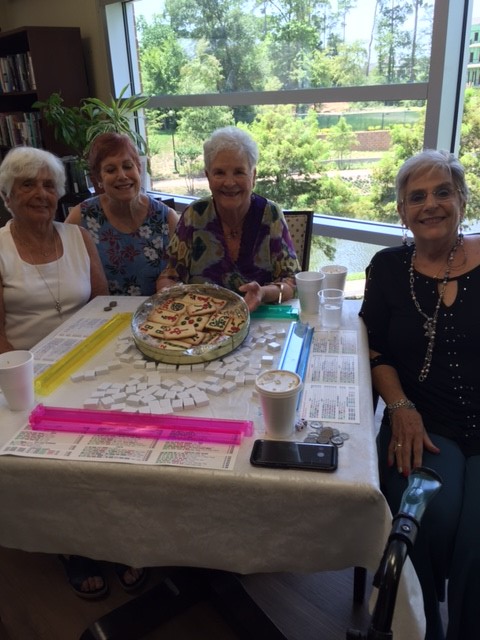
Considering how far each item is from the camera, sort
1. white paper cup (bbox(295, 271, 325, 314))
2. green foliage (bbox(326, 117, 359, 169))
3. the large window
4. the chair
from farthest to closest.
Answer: green foliage (bbox(326, 117, 359, 169)) → the large window → the chair → white paper cup (bbox(295, 271, 325, 314))

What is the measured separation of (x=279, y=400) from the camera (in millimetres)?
959

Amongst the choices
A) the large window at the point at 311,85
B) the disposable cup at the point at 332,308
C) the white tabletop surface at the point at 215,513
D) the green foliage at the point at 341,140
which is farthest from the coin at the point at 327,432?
the green foliage at the point at 341,140

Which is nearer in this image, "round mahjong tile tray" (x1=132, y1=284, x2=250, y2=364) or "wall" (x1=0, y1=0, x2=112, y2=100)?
"round mahjong tile tray" (x1=132, y1=284, x2=250, y2=364)

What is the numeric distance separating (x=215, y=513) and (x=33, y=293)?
1.13 metres

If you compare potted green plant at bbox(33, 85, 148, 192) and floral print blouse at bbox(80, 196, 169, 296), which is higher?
potted green plant at bbox(33, 85, 148, 192)

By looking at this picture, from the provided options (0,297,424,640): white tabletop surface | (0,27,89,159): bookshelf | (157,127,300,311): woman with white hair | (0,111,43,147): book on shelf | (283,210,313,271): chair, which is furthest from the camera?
(0,111,43,147): book on shelf

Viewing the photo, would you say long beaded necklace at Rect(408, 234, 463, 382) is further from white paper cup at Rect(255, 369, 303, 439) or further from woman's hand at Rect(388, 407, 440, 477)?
white paper cup at Rect(255, 369, 303, 439)

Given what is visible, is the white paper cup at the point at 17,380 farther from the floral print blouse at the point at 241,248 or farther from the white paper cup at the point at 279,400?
the floral print blouse at the point at 241,248

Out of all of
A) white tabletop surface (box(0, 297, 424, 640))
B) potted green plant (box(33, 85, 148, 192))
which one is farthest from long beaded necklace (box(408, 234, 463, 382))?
potted green plant (box(33, 85, 148, 192))

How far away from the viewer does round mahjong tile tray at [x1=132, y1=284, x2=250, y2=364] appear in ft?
4.28

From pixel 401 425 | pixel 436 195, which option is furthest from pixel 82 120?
pixel 401 425

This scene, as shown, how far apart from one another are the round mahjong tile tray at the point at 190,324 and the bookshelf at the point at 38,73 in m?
2.75

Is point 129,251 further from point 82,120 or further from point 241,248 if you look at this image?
point 82,120

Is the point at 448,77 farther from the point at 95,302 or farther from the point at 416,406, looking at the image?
the point at 95,302
